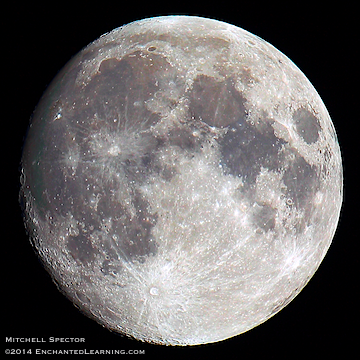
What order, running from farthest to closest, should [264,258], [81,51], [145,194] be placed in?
[81,51] → [264,258] → [145,194]

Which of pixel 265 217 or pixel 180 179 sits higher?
pixel 180 179

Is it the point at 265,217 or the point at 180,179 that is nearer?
the point at 180,179

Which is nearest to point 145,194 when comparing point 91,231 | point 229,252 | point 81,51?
point 91,231

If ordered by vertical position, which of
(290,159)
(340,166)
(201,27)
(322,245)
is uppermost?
(201,27)

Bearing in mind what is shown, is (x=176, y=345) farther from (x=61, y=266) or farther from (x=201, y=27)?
(x=201, y=27)

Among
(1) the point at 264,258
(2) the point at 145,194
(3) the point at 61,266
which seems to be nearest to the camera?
(2) the point at 145,194

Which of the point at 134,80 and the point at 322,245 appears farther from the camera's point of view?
the point at 322,245

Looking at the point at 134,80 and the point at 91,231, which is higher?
the point at 134,80
